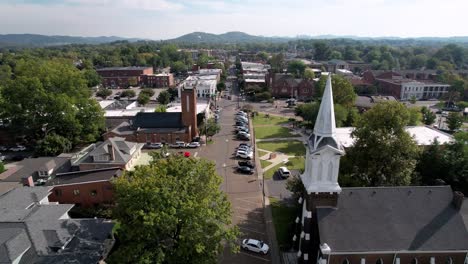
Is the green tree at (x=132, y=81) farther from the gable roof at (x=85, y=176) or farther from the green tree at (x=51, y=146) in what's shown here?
the gable roof at (x=85, y=176)

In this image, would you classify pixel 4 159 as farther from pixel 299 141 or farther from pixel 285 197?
pixel 299 141

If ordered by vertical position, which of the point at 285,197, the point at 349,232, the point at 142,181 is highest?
the point at 142,181

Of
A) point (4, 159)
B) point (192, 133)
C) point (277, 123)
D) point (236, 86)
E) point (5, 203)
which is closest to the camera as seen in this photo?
point (5, 203)

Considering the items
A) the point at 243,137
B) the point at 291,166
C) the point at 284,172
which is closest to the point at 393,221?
the point at 284,172

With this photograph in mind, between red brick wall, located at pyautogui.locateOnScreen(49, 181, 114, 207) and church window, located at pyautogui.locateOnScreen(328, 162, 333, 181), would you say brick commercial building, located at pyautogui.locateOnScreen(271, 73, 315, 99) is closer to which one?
red brick wall, located at pyautogui.locateOnScreen(49, 181, 114, 207)

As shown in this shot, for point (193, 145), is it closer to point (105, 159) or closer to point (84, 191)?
point (105, 159)

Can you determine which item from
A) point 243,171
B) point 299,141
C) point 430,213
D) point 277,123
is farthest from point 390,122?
point 277,123
